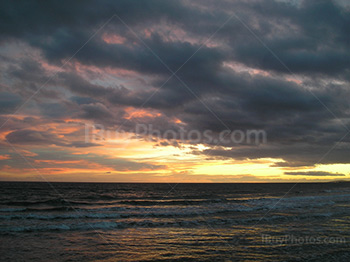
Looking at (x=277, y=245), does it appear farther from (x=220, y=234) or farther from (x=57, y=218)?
(x=57, y=218)

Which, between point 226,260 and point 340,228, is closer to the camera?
point 226,260

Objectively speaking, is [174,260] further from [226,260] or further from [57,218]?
[57,218]

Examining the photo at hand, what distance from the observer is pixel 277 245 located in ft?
44.2

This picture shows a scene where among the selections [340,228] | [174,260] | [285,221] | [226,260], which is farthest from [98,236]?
[340,228]

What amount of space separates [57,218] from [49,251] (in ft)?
38.1

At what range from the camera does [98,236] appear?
16.2 meters

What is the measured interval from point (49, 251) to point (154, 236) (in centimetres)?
593

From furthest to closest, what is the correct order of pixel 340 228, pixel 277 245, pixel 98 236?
pixel 340 228 → pixel 98 236 → pixel 277 245

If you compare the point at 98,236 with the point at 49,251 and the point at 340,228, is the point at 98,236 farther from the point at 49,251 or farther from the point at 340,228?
the point at 340,228

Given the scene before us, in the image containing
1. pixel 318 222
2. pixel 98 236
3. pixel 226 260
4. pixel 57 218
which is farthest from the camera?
pixel 57 218

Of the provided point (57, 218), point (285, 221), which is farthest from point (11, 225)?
point (285, 221)

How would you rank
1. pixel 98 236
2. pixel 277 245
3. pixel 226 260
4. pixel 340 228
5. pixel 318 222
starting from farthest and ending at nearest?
pixel 318 222
pixel 340 228
pixel 98 236
pixel 277 245
pixel 226 260

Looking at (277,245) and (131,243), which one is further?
(131,243)

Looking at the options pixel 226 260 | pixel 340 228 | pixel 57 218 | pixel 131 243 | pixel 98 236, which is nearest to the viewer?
pixel 226 260
